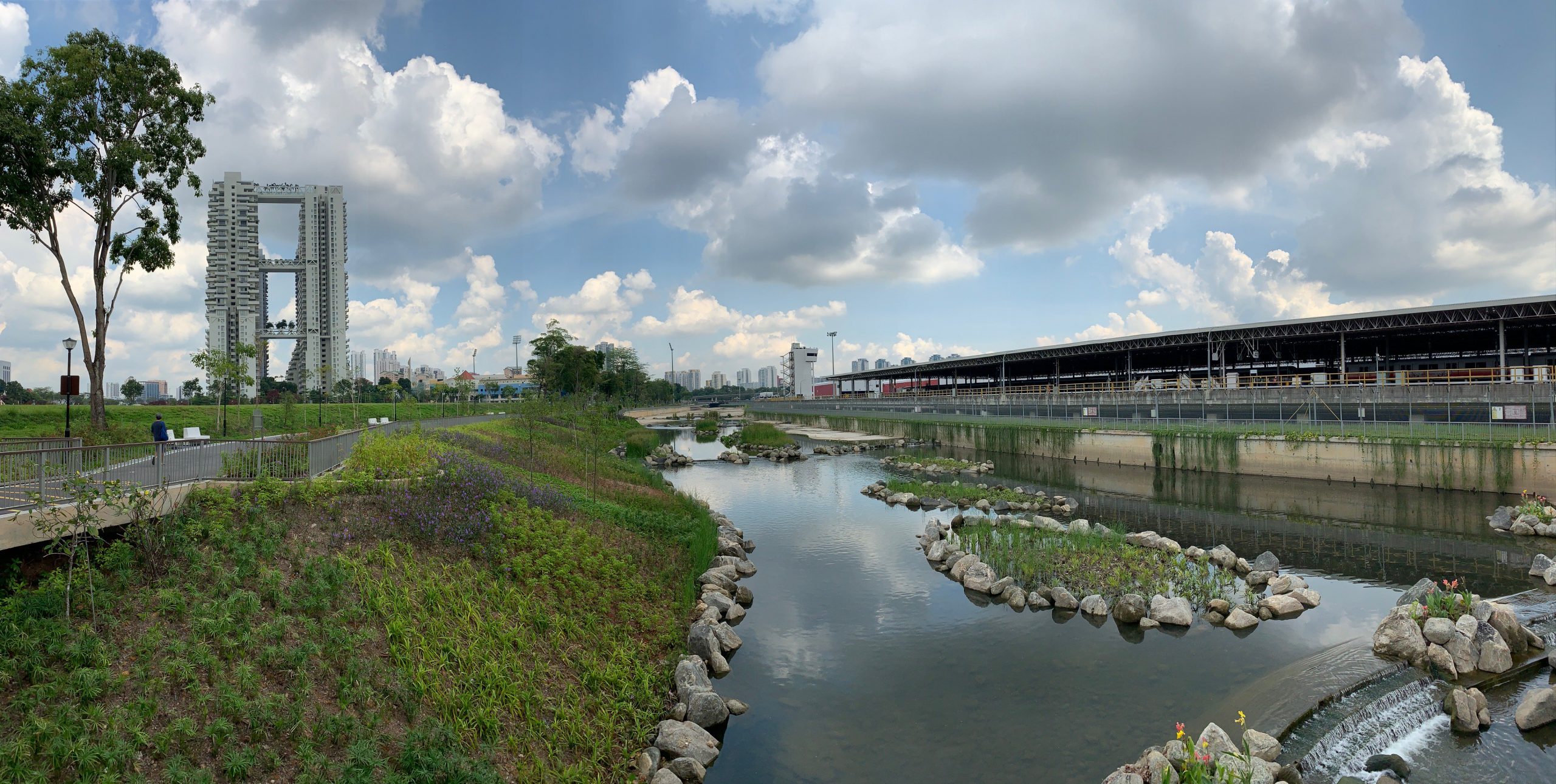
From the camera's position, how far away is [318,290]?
4498 inches

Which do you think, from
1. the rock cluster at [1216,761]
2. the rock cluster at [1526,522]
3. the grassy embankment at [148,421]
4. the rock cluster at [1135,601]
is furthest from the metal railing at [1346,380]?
the grassy embankment at [148,421]

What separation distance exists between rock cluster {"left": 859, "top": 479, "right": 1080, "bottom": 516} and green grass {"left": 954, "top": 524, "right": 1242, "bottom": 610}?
3.32 metres

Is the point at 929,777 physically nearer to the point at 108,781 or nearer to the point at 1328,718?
the point at 1328,718

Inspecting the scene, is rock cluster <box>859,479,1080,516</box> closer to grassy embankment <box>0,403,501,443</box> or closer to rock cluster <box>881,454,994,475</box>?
rock cluster <box>881,454,994,475</box>

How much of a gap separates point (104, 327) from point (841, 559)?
1077 inches

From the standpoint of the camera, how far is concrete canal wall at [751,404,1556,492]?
82.5 ft

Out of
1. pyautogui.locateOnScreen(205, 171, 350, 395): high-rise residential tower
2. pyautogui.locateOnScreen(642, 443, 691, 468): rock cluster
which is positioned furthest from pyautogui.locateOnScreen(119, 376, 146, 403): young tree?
pyautogui.locateOnScreen(642, 443, 691, 468): rock cluster

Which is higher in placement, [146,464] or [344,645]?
[146,464]

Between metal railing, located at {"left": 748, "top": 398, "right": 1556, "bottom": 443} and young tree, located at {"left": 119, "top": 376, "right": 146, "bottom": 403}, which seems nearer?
metal railing, located at {"left": 748, "top": 398, "right": 1556, "bottom": 443}

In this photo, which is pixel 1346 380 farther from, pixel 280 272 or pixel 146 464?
pixel 280 272

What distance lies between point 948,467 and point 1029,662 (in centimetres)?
2710

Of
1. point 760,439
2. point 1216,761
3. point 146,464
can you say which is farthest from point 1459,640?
point 760,439

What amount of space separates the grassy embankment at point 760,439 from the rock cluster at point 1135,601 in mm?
33836

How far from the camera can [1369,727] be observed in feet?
30.6
